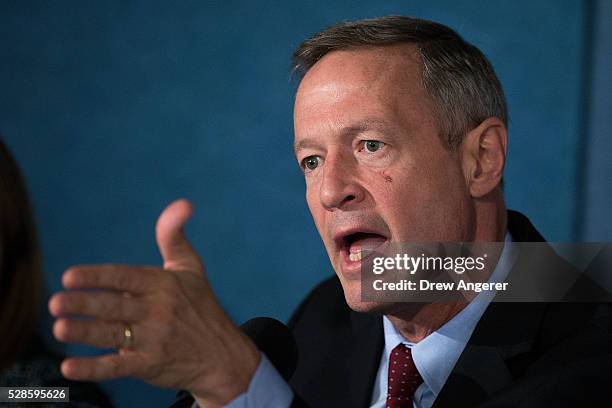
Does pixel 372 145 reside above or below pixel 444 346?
above

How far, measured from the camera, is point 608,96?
4.65 ft

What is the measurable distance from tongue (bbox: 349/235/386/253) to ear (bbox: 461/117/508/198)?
152 millimetres

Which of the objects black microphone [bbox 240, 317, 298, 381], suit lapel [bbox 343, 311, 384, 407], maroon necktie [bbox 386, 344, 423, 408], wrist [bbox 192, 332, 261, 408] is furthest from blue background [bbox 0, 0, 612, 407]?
wrist [bbox 192, 332, 261, 408]

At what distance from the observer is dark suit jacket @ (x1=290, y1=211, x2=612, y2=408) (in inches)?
31.5

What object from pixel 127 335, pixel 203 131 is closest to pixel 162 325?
pixel 127 335

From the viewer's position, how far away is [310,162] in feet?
3.27

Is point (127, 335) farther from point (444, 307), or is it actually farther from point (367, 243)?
point (444, 307)

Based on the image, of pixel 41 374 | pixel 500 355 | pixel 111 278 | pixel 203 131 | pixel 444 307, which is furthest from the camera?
pixel 203 131

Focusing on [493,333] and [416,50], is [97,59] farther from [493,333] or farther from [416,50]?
[493,333]

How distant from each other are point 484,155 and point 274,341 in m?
0.39

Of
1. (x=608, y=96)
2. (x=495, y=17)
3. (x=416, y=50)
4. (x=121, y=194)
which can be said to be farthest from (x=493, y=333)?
(x=121, y=194)

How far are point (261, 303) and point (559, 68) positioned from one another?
717 millimetres

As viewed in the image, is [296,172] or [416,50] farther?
[296,172]

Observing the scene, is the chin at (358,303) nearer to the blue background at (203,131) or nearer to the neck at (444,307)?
the neck at (444,307)
